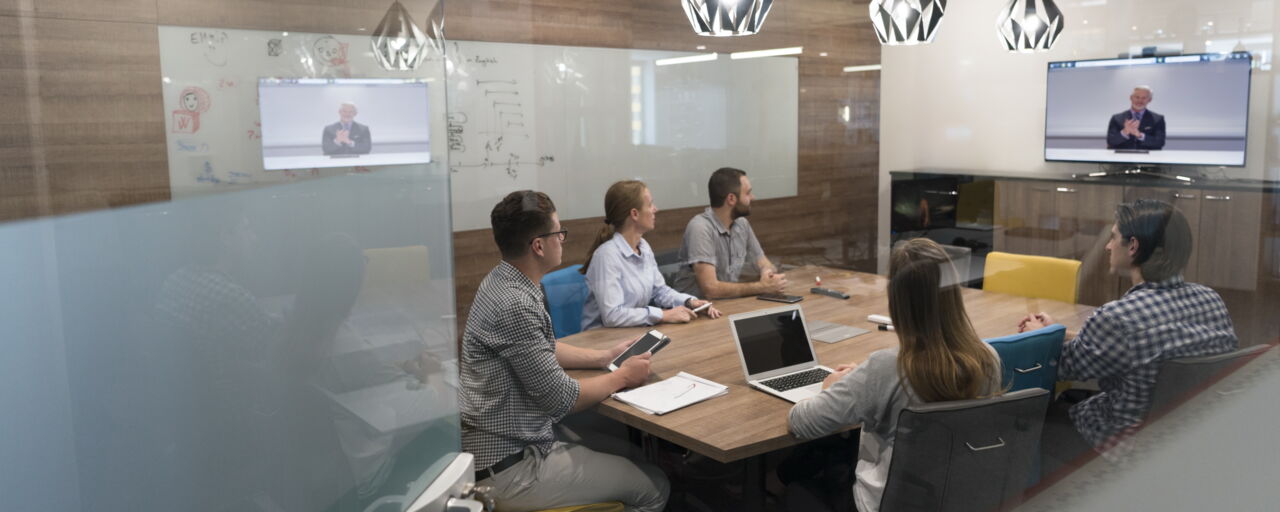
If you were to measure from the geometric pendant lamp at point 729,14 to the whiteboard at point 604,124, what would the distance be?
79.3 inches

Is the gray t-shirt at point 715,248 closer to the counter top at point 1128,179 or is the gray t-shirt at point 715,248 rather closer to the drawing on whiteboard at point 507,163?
the drawing on whiteboard at point 507,163

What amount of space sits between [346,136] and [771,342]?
1.68 meters

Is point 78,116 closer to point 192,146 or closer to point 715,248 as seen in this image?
point 192,146

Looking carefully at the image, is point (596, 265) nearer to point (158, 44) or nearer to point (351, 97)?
point (351, 97)

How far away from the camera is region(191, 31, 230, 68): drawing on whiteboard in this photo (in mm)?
765

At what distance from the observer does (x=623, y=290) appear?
128 inches

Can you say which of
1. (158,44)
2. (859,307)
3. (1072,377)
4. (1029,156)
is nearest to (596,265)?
(859,307)

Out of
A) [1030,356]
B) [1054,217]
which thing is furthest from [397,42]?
[1054,217]

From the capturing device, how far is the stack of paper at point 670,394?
2168 mm

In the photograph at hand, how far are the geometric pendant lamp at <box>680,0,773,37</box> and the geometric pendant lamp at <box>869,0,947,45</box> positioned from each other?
21.0 inches

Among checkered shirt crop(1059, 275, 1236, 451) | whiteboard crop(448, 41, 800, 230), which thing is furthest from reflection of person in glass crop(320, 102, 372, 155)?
whiteboard crop(448, 41, 800, 230)

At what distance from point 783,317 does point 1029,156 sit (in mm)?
3147

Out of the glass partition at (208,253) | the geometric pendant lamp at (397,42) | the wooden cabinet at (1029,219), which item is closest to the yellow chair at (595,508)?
the glass partition at (208,253)

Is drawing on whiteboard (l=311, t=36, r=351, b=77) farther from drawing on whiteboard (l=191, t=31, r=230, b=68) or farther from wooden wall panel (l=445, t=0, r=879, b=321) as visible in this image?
wooden wall panel (l=445, t=0, r=879, b=321)
